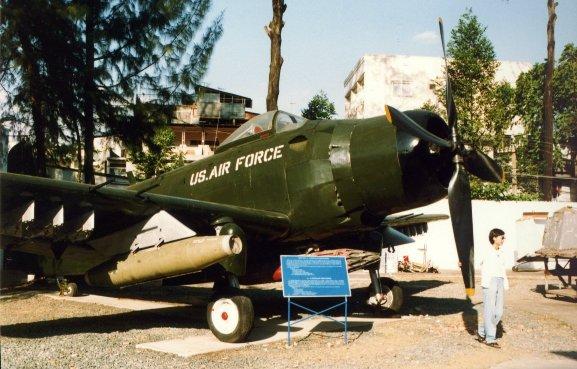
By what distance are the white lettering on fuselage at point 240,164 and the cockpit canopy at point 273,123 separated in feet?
1.62

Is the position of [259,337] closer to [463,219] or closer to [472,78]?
[463,219]

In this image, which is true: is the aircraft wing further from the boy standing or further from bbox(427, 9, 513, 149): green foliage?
bbox(427, 9, 513, 149): green foliage

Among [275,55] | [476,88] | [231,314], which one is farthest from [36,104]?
[476,88]

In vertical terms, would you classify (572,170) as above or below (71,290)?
above

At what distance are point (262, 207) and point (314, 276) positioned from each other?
1.67 meters

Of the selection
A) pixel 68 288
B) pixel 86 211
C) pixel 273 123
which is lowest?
pixel 68 288

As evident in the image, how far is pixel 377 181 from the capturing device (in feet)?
24.9

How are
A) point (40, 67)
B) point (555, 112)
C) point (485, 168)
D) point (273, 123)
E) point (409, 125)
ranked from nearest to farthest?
point (409, 125), point (485, 168), point (273, 123), point (40, 67), point (555, 112)

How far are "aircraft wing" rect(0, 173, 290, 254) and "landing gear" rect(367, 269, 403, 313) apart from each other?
2.60 metres

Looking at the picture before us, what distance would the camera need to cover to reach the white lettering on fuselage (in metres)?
8.84

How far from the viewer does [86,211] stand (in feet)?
25.4

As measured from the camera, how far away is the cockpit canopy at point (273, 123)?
9195mm

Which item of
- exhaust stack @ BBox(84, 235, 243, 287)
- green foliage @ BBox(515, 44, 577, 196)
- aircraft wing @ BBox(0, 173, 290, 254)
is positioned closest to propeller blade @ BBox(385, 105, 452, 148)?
aircraft wing @ BBox(0, 173, 290, 254)

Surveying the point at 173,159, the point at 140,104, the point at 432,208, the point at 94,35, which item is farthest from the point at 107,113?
the point at 173,159
